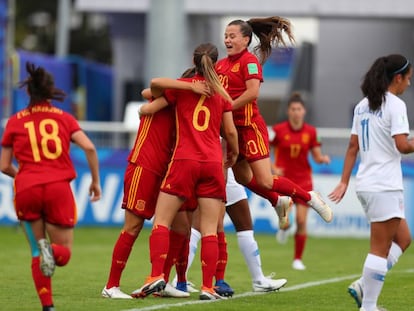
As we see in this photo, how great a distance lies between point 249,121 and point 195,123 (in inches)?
39.1

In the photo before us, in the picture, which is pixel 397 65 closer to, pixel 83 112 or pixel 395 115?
pixel 395 115

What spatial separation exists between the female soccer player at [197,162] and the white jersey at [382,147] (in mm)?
1470

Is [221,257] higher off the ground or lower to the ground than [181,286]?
higher

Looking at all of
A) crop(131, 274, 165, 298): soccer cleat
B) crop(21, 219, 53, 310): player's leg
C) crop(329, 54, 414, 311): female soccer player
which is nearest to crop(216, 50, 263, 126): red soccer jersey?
crop(329, 54, 414, 311): female soccer player

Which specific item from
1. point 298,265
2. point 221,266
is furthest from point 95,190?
point 298,265

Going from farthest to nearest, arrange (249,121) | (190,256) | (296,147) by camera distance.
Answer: (296,147)
(190,256)
(249,121)

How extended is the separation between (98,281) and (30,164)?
385cm

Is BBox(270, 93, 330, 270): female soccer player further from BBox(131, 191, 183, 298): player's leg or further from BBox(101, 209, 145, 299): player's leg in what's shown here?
BBox(131, 191, 183, 298): player's leg

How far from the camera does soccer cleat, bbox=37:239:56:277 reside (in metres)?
9.01

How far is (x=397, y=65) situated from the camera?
377 inches

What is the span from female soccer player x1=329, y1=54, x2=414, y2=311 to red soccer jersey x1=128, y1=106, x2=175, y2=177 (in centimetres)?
Result: 186

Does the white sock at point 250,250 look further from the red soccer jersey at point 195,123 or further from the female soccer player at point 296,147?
the female soccer player at point 296,147

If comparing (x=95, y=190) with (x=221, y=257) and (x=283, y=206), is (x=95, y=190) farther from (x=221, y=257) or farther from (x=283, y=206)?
(x=283, y=206)

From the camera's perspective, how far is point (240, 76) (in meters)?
11.2
